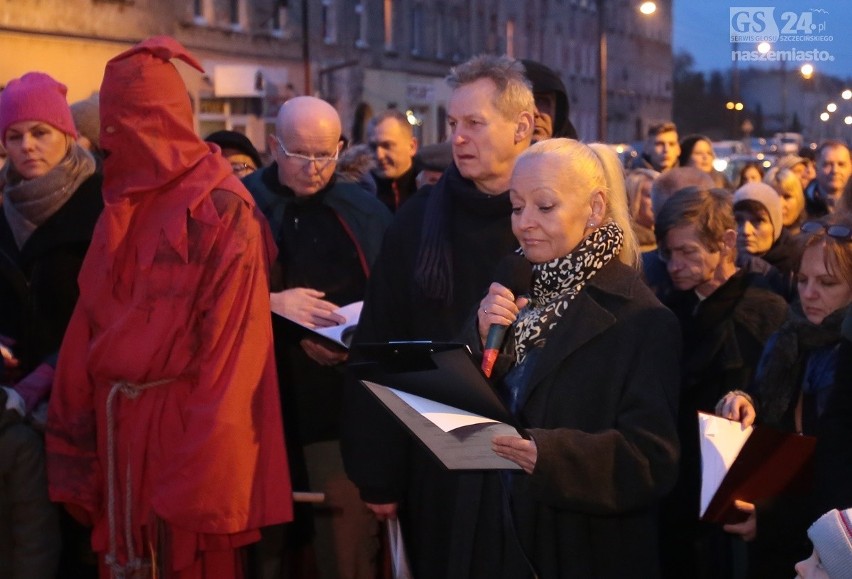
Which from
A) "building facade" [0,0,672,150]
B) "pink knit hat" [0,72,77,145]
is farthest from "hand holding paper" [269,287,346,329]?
"building facade" [0,0,672,150]

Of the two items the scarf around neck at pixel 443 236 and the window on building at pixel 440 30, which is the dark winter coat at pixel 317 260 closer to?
the scarf around neck at pixel 443 236

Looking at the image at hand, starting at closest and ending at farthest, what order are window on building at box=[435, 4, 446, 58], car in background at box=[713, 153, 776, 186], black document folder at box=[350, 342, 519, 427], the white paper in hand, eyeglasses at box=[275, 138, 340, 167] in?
black document folder at box=[350, 342, 519, 427] → the white paper in hand → eyeglasses at box=[275, 138, 340, 167] → car in background at box=[713, 153, 776, 186] → window on building at box=[435, 4, 446, 58]

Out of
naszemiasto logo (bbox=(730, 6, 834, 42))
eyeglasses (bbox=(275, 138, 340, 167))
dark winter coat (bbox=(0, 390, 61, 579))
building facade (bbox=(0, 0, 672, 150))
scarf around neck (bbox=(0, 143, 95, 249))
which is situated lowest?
dark winter coat (bbox=(0, 390, 61, 579))

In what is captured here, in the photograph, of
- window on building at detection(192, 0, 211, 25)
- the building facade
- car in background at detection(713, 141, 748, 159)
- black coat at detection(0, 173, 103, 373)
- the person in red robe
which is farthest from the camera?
car in background at detection(713, 141, 748, 159)

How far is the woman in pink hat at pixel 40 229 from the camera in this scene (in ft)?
16.2

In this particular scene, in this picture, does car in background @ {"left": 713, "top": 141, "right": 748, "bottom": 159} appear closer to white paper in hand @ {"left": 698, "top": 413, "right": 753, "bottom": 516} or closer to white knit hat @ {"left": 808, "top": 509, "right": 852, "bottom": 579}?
white paper in hand @ {"left": 698, "top": 413, "right": 753, "bottom": 516}

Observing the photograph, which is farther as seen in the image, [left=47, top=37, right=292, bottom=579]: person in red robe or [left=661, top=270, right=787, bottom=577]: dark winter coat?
[left=661, top=270, right=787, bottom=577]: dark winter coat

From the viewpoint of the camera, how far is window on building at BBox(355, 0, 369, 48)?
34.0 m

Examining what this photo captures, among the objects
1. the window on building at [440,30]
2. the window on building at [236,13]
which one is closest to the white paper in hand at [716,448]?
the window on building at [236,13]

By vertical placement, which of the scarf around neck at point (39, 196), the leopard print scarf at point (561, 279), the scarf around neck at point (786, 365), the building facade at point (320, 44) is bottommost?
the scarf around neck at point (786, 365)

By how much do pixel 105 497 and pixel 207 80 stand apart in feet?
76.8

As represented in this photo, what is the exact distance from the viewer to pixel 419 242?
4.27 meters

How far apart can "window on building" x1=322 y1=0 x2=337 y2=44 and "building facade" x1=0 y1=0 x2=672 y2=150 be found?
0.04 meters

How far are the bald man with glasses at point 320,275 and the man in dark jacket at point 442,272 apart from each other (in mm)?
715
